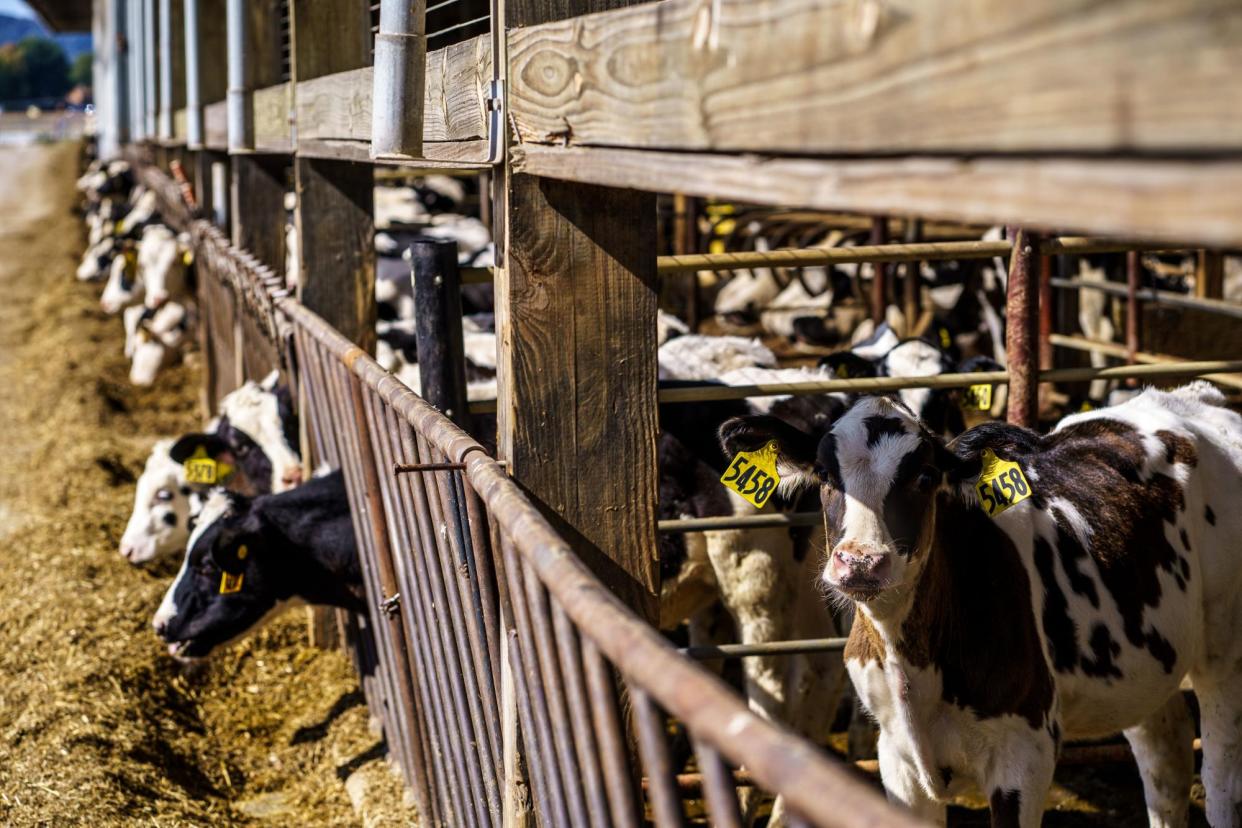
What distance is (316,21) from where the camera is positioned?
205 inches

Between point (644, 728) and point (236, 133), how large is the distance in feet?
20.0

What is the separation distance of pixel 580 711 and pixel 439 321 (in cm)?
206

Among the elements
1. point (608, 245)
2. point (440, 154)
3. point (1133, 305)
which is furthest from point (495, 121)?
point (1133, 305)

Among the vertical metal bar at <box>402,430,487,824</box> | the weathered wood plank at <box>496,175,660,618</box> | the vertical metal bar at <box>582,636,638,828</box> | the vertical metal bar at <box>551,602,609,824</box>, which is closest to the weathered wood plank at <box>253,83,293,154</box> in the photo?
the vertical metal bar at <box>402,430,487,824</box>

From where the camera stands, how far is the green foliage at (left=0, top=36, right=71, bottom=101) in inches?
5797

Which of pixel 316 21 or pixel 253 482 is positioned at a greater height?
pixel 316 21

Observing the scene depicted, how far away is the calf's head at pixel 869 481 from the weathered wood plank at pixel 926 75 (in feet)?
4.24

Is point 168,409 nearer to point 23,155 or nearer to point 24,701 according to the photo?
point 24,701

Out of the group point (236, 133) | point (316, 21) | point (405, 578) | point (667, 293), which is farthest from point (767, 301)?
point (405, 578)

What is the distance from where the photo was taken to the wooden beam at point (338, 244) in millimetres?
5293

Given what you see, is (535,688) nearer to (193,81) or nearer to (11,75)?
(193,81)

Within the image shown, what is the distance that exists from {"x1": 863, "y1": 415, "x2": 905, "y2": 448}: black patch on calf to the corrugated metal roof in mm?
34004

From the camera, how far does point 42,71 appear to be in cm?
15662

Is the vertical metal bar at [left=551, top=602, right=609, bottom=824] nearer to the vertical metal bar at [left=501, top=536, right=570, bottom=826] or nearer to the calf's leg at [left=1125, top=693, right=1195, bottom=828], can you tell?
the vertical metal bar at [left=501, top=536, right=570, bottom=826]
